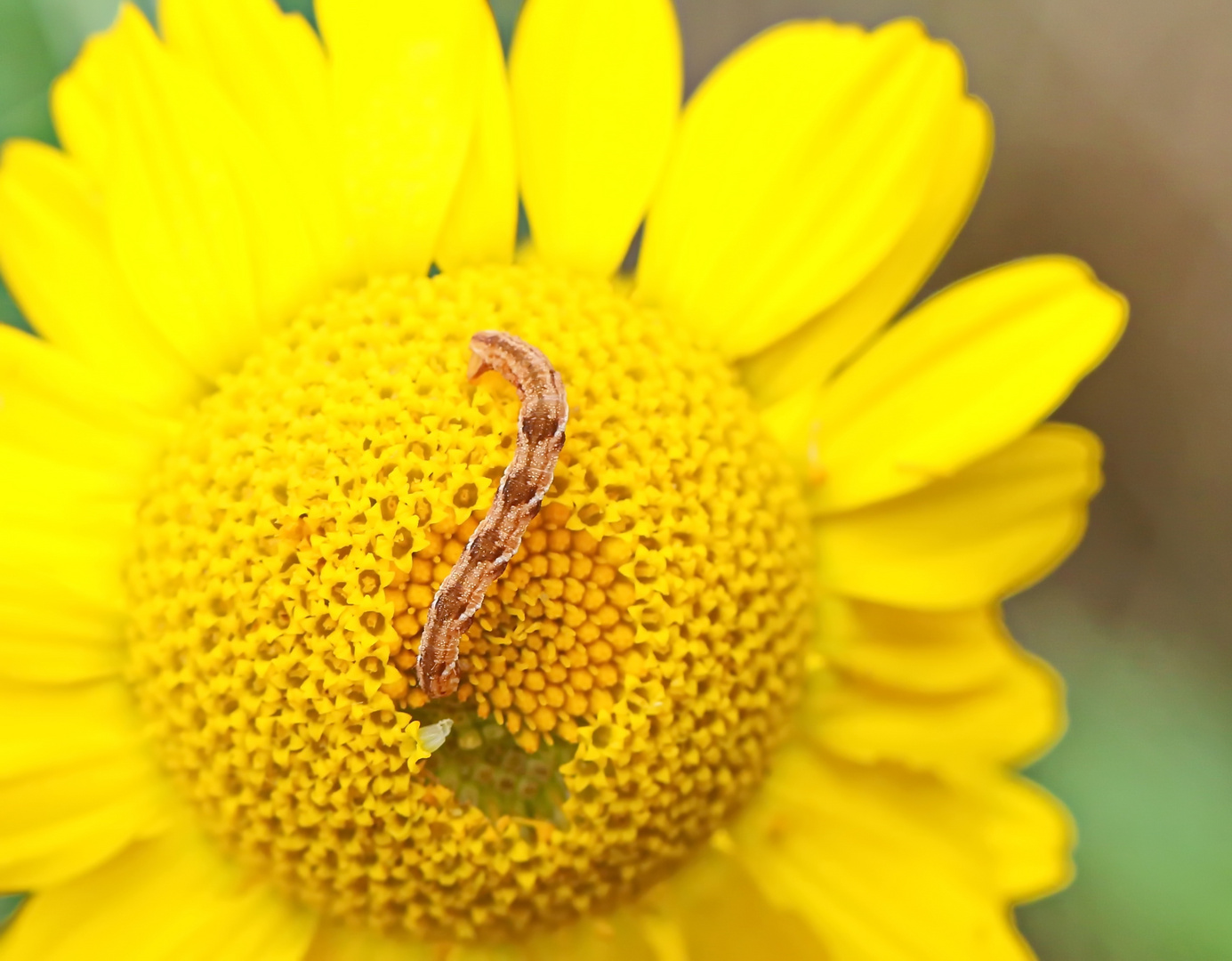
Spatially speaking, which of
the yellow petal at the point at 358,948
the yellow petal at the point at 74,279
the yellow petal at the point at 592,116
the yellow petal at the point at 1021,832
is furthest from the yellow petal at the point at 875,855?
the yellow petal at the point at 74,279

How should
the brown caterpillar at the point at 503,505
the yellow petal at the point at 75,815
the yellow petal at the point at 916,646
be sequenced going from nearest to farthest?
the brown caterpillar at the point at 503,505 < the yellow petal at the point at 75,815 < the yellow petal at the point at 916,646

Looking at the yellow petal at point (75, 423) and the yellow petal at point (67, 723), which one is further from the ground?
the yellow petal at point (75, 423)

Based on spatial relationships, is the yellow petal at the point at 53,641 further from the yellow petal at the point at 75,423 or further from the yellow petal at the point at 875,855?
the yellow petal at the point at 875,855

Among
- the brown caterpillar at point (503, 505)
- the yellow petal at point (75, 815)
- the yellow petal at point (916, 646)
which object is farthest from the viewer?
the yellow petal at point (916, 646)

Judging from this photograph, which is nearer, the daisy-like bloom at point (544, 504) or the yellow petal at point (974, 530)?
the daisy-like bloom at point (544, 504)

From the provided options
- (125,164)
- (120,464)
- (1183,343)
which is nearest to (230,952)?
(120,464)
